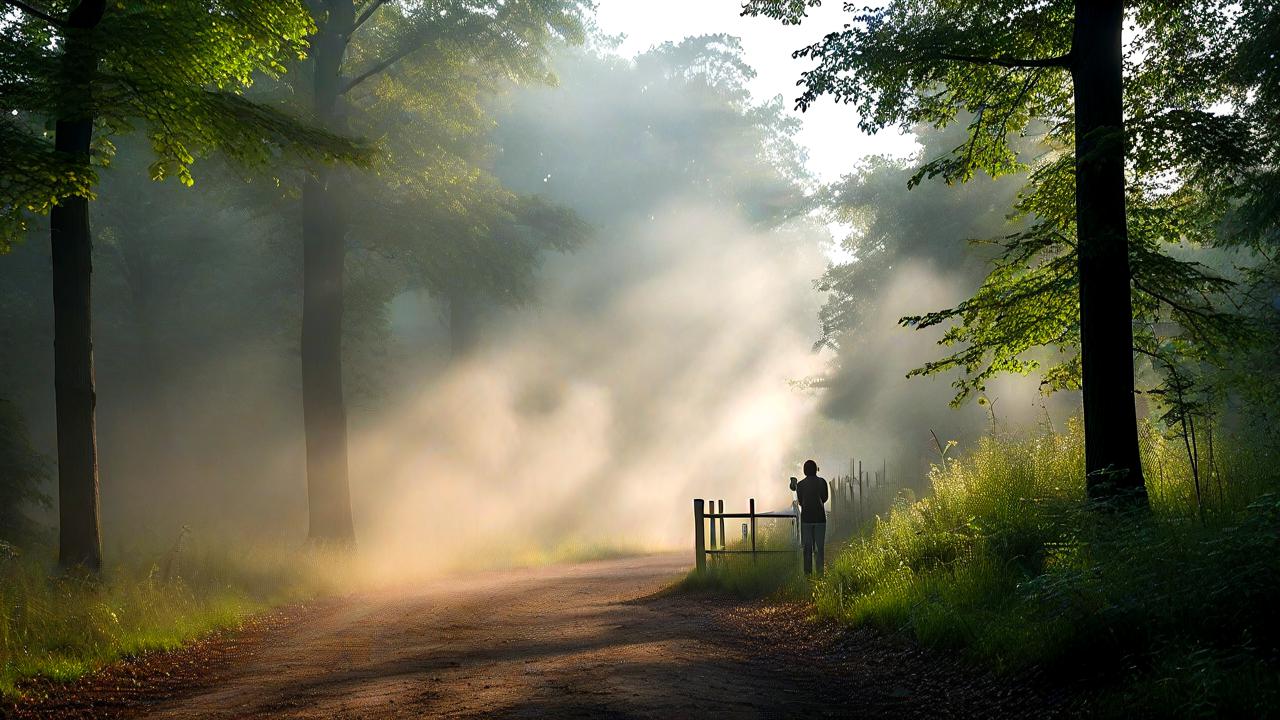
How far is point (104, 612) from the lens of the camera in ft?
35.2

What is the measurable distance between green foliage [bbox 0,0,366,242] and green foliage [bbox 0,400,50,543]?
8.27 m

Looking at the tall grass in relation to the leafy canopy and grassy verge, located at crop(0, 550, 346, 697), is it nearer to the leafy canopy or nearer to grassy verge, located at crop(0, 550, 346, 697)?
the leafy canopy

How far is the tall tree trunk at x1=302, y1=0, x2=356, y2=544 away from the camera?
2205 cm

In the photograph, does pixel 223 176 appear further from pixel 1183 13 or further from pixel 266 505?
pixel 1183 13

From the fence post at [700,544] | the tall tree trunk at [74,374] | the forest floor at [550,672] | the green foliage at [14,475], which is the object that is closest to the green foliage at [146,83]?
the tall tree trunk at [74,374]

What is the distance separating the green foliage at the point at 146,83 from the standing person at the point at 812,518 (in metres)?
9.02

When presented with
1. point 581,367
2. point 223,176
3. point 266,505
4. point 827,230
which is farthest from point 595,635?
point 827,230

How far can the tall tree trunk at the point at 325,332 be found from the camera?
2205 centimetres

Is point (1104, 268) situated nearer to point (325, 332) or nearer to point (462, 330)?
point (325, 332)

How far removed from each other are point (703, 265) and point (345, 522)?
40426 millimetres

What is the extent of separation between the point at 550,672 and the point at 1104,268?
7138 millimetres

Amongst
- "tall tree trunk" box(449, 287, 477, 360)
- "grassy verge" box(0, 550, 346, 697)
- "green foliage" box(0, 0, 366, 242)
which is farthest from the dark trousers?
"tall tree trunk" box(449, 287, 477, 360)

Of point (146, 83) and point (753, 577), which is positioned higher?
point (146, 83)

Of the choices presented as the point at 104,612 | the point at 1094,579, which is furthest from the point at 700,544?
the point at 1094,579
